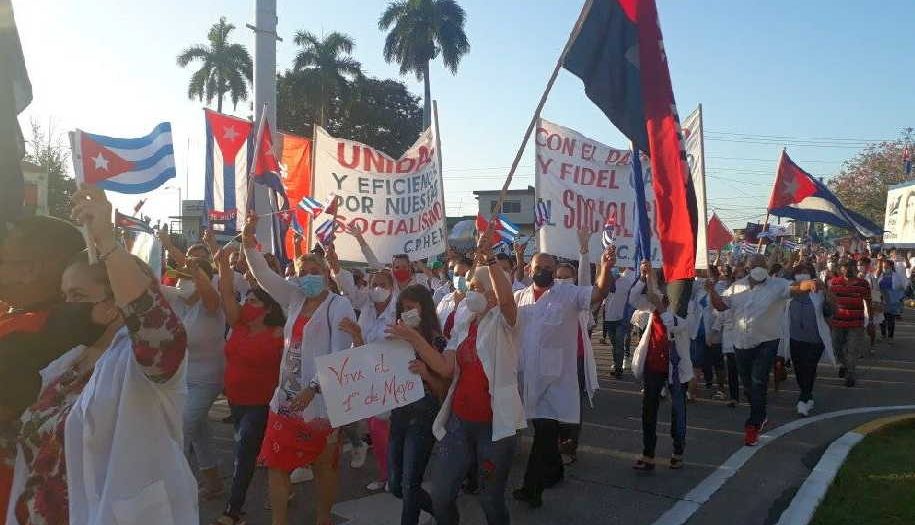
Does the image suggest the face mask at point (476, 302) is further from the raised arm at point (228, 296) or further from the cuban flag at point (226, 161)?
the cuban flag at point (226, 161)

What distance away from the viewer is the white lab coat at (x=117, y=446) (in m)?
2.25

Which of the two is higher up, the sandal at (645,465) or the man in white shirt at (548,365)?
the man in white shirt at (548,365)

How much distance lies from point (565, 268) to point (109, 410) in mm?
4491

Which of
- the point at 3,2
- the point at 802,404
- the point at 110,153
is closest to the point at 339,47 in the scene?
the point at 110,153

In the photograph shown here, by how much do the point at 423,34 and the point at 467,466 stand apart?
1775 inches

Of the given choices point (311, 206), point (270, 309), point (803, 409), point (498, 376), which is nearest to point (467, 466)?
point (498, 376)

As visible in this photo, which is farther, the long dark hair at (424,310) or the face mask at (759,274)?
the face mask at (759,274)

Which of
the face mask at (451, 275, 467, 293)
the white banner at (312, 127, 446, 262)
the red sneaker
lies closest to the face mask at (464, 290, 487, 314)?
the face mask at (451, 275, 467, 293)

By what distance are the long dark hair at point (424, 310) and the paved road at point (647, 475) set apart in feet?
3.16

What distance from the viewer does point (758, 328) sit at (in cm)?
780

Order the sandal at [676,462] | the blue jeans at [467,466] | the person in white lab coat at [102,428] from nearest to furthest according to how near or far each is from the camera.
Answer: the person in white lab coat at [102,428]
the blue jeans at [467,466]
the sandal at [676,462]

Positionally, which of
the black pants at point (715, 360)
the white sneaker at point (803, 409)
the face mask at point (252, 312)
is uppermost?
the face mask at point (252, 312)

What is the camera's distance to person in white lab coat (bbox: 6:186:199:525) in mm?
2209

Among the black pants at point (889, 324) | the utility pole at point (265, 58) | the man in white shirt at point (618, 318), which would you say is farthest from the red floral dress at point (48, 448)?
the black pants at point (889, 324)
